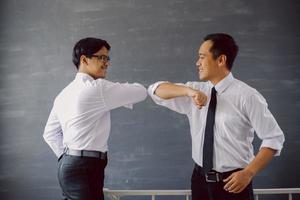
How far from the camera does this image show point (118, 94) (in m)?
1.65

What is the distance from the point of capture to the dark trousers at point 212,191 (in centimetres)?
150

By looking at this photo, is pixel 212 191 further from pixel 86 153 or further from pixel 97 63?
pixel 97 63

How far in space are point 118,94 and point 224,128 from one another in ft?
1.62

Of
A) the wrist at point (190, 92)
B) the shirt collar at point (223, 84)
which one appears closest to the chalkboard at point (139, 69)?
the shirt collar at point (223, 84)

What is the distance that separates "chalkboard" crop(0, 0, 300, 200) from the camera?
292cm

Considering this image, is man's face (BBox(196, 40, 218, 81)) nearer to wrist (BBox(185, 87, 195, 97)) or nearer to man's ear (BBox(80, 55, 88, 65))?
wrist (BBox(185, 87, 195, 97))

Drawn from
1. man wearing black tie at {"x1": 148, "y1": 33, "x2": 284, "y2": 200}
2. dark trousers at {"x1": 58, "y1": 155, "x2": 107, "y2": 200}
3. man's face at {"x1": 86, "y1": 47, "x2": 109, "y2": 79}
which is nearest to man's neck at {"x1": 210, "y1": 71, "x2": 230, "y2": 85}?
man wearing black tie at {"x1": 148, "y1": 33, "x2": 284, "y2": 200}

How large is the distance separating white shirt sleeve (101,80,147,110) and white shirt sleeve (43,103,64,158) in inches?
13.9

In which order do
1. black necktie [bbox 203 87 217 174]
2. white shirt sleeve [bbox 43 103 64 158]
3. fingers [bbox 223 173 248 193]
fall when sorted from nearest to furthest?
fingers [bbox 223 173 248 193]
black necktie [bbox 203 87 217 174]
white shirt sleeve [bbox 43 103 64 158]

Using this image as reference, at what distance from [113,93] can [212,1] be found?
167 centimetres

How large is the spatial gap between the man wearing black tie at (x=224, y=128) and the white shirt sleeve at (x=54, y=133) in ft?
1.86

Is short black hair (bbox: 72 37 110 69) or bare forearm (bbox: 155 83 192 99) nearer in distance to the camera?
bare forearm (bbox: 155 83 192 99)

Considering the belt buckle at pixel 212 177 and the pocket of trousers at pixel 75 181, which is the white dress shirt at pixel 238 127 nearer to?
the belt buckle at pixel 212 177

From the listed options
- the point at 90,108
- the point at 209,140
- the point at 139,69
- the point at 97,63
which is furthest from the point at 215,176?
the point at 139,69
